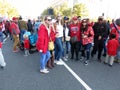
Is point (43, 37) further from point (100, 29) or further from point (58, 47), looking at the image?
point (100, 29)

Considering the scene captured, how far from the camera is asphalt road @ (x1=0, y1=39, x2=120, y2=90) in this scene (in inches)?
272

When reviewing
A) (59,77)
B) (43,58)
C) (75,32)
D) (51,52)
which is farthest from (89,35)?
(59,77)

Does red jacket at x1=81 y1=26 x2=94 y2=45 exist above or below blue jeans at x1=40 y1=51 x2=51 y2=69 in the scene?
above

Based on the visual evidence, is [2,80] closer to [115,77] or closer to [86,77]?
[86,77]

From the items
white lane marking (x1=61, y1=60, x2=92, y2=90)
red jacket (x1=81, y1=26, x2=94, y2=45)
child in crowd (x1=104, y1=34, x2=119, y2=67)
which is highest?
red jacket (x1=81, y1=26, x2=94, y2=45)

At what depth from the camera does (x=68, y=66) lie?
962cm

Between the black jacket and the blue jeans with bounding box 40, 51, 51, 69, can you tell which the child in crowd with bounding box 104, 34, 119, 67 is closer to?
the black jacket

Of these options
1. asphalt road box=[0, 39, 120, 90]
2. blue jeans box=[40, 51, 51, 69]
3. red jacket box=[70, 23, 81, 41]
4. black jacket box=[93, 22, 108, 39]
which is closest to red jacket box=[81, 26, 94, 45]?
red jacket box=[70, 23, 81, 41]

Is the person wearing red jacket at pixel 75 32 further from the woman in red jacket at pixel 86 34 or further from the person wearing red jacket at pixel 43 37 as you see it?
the person wearing red jacket at pixel 43 37

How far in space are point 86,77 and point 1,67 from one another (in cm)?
324

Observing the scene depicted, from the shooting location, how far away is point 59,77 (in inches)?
311

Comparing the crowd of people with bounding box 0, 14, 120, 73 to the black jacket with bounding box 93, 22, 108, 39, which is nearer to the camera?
the crowd of people with bounding box 0, 14, 120, 73

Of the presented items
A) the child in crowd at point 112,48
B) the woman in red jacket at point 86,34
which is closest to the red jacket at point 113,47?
the child in crowd at point 112,48

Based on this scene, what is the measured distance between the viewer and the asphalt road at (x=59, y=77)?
691 centimetres
